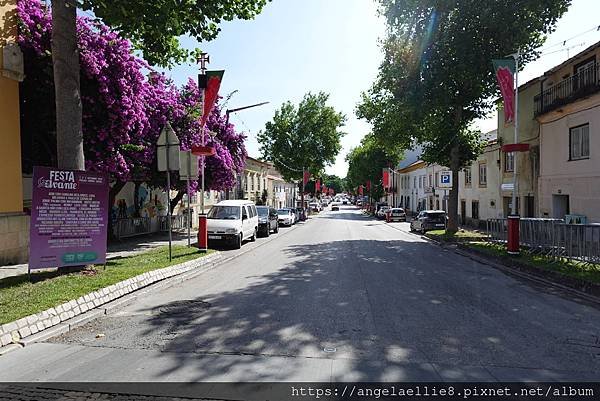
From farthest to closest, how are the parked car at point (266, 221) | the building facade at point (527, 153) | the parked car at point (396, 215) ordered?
the parked car at point (396, 215) → the parked car at point (266, 221) → the building facade at point (527, 153)

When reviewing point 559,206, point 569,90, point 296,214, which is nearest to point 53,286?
point 559,206

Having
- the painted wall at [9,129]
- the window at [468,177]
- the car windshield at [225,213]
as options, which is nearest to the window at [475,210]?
the window at [468,177]

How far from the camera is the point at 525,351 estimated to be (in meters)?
5.24

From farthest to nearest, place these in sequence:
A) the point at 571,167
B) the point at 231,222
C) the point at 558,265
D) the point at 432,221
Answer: the point at 432,221 → the point at 571,167 → the point at 231,222 → the point at 558,265

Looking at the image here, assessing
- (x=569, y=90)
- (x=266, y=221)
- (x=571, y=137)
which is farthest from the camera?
(x=266, y=221)

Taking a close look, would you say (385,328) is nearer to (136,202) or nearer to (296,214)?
(136,202)

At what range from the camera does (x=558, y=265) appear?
1151 centimetres

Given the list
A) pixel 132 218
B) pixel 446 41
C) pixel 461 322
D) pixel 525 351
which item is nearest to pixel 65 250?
pixel 461 322

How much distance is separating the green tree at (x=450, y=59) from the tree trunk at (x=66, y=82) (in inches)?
→ 603

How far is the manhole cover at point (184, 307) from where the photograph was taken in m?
7.25

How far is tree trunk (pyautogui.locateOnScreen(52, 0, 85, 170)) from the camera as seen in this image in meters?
9.03

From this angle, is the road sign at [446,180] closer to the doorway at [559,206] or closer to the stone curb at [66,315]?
the doorway at [559,206]

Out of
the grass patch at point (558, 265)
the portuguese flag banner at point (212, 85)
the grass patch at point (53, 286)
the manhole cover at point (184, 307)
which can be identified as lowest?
the manhole cover at point (184, 307)

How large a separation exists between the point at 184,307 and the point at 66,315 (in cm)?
184
